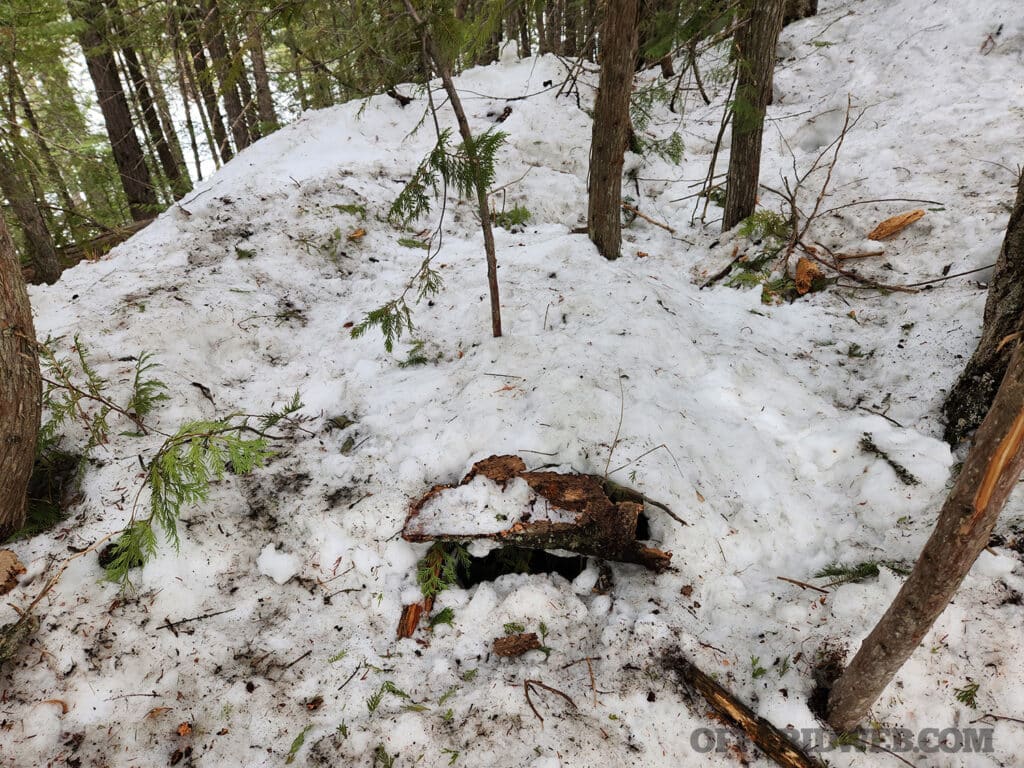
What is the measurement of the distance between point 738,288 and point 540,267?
2101 mm

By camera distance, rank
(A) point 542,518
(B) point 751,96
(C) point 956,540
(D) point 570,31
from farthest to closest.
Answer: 1. (D) point 570,31
2. (B) point 751,96
3. (A) point 542,518
4. (C) point 956,540

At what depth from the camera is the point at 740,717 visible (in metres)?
2.14

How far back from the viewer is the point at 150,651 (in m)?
2.34

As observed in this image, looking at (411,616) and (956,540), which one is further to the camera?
(411,616)

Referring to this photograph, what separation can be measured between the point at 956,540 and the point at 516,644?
1.84 metres

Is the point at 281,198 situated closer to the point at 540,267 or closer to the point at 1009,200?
the point at 540,267

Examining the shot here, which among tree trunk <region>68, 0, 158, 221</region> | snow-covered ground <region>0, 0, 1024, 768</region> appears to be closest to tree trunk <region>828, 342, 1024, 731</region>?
snow-covered ground <region>0, 0, 1024, 768</region>

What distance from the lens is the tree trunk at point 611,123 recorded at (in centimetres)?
445

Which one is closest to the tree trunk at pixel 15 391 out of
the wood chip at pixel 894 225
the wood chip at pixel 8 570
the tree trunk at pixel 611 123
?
the wood chip at pixel 8 570

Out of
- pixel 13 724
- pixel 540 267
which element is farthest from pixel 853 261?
pixel 13 724

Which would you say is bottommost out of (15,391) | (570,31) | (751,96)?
(15,391)

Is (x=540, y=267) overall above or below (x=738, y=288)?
above

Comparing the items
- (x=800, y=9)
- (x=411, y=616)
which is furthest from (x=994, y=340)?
(x=800, y=9)

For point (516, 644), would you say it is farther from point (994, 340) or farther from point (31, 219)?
point (31, 219)
